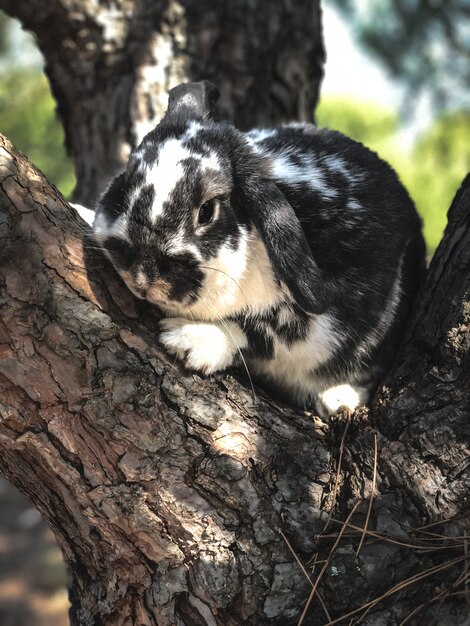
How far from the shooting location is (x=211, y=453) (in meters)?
2.00

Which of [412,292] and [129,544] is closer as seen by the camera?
[129,544]

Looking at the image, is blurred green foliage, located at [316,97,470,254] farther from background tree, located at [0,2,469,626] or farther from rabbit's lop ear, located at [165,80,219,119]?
background tree, located at [0,2,469,626]

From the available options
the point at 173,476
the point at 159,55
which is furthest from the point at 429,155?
the point at 173,476

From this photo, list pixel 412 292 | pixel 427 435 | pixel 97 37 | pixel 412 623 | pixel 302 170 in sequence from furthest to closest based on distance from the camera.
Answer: pixel 97 37 → pixel 412 292 → pixel 302 170 → pixel 427 435 → pixel 412 623

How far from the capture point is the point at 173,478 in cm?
194

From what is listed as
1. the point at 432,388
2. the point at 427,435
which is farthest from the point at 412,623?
the point at 432,388

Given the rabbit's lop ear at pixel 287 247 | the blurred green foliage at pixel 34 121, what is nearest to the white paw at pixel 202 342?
the rabbit's lop ear at pixel 287 247

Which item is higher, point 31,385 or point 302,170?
point 302,170

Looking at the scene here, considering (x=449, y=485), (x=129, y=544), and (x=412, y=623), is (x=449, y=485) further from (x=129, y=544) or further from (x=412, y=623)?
(x=129, y=544)

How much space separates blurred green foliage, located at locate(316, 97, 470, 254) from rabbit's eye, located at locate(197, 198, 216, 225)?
3158 millimetres

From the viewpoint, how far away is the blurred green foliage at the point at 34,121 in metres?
5.02

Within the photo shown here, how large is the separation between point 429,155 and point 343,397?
3340mm

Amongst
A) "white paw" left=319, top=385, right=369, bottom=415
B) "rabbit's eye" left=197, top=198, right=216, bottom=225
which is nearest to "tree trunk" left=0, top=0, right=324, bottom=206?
"rabbit's eye" left=197, top=198, right=216, bottom=225

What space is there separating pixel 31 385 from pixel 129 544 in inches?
20.1
